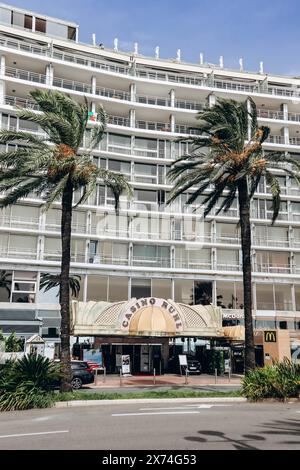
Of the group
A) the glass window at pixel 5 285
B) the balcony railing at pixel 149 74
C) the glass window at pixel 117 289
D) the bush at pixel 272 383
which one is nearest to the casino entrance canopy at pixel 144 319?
the bush at pixel 272 383

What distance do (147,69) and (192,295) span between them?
2771cm

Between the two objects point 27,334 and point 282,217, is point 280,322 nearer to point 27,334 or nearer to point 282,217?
point 282,217

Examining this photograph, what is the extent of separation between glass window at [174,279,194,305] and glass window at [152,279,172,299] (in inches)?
32.1

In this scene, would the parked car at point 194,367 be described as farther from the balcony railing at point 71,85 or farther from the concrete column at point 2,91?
the balcony railing at point 71,85

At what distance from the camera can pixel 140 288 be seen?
50.0m

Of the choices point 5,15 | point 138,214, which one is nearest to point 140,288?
point 138,214

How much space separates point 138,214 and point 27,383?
33.9 metres

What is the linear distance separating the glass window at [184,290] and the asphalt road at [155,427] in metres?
31.9

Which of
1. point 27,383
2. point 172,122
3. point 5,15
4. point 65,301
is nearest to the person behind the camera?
point 27,383

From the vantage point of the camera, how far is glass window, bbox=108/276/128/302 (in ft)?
161

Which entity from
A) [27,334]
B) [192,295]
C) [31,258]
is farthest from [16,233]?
[192,295]

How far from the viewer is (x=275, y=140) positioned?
58.9m

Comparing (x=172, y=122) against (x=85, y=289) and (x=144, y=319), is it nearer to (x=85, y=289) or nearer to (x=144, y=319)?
(x=85, y=289)

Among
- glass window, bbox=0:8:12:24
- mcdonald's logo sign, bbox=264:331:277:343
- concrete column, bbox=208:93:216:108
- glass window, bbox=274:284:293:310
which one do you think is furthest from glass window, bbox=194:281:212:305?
glass window, bbox=0:8:12:24
